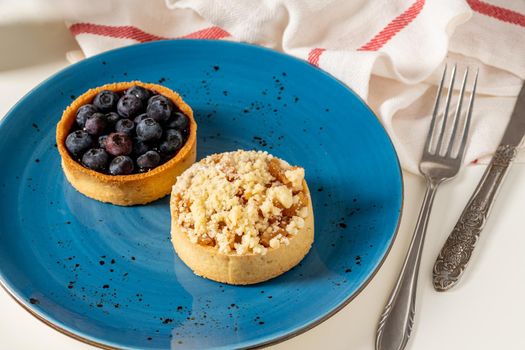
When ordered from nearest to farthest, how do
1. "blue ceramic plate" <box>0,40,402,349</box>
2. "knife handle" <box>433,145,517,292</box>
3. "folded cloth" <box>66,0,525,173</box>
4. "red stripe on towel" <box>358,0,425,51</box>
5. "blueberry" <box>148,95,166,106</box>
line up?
"blue ceramic plate" <box>0,40,402,349</box>
"knife handle" <box>433,145,517,292</box>
"blueberry" <box>148,95,166,106</box>
"folded cloth" <box>66,0,525,173</box>
"red stripe on towel" <box>358,0,425,51</box>

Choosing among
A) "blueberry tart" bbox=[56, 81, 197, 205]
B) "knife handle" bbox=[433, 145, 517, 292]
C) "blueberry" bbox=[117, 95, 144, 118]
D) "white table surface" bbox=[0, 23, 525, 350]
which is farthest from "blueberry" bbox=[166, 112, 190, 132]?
"knife handle" bbox=[433, 145, 517, 292]

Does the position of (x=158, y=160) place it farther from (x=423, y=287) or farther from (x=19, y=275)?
(x=423, y=287)

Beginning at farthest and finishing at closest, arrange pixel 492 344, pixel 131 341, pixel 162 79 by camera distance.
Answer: pixel 162 79
pixel 492 344
pixel 131 341

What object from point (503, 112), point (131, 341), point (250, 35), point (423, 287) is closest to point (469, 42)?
point (503, 112)

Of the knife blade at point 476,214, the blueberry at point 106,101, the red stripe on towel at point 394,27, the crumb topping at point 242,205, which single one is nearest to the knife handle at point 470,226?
the knife blade at point 476,214

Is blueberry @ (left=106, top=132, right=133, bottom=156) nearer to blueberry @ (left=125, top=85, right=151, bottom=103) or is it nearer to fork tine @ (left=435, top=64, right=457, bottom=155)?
Result: blueberry @ (left=125, top=85, right=151, bottom=103)

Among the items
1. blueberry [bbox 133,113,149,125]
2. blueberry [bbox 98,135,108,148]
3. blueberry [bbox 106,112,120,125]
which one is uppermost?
blueberry [bbox 133,113,149,125]

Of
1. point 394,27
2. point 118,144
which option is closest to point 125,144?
point 118,144
